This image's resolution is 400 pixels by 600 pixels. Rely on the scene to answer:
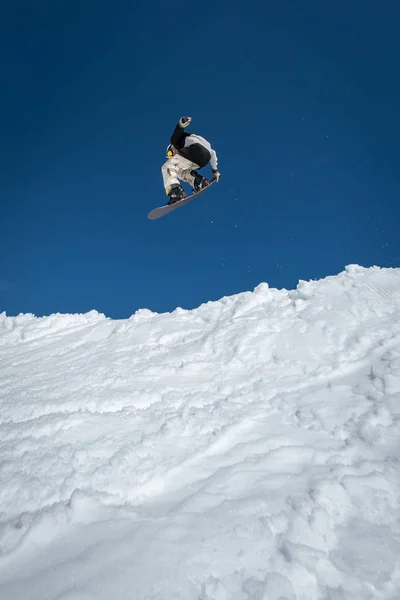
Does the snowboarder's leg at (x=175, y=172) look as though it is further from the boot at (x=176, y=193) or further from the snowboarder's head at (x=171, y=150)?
the snowboarder's head at (x=171, y=150)

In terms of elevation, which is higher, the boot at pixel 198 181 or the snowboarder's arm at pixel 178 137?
the snowboarder's arm at pixel 178 137

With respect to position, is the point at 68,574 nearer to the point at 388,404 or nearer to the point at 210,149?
the point at 388,404

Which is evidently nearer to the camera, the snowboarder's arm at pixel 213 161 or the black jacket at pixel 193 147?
the black jacket at pixel 193 147

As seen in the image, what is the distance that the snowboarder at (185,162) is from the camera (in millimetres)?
7719

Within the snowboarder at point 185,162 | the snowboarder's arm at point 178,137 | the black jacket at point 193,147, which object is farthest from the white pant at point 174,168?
the snowboarder's arm at point 178,137

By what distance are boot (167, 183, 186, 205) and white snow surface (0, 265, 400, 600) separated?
3.64 m

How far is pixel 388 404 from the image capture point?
397cm

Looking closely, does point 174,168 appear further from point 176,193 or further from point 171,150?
point 176,193

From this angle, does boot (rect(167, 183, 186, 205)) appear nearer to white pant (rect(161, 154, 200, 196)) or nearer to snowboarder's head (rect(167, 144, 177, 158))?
white pant (rect(161, 154, 200, 196))

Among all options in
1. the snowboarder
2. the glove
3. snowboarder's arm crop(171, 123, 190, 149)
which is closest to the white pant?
the snowboarder

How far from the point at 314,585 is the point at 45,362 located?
24.5ft

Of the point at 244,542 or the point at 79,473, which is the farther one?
the point at 79,473

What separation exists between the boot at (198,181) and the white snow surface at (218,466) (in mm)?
3998

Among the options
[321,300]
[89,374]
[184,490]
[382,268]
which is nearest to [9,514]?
[184,490]
